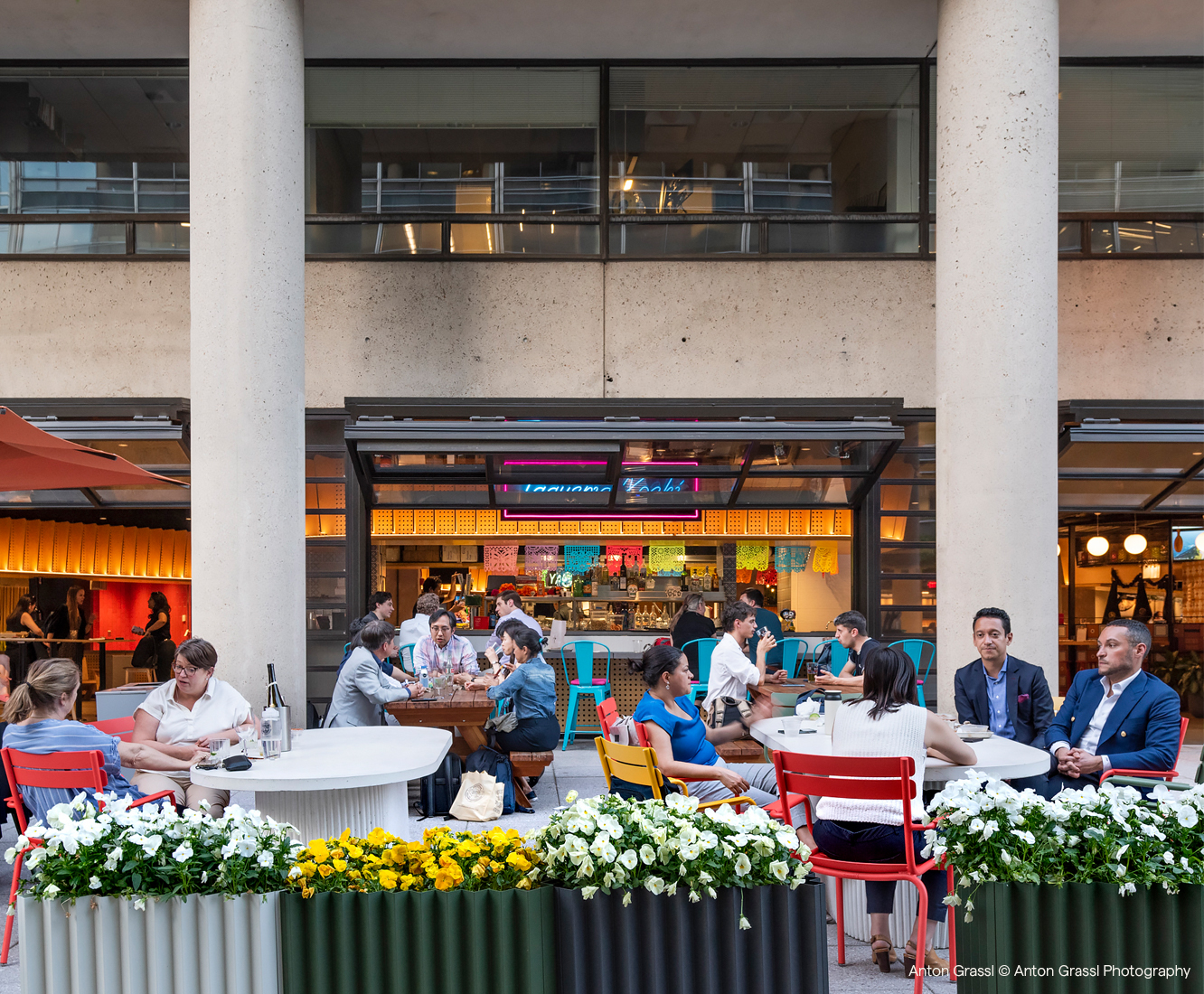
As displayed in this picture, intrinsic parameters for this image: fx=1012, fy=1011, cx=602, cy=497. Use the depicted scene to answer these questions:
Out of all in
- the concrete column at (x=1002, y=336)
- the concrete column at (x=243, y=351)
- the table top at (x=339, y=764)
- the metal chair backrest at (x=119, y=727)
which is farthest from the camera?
the concrete column at (x=1002, y=336)

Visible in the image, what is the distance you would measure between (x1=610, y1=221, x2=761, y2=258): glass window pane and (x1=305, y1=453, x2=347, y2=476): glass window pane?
10.8 ft

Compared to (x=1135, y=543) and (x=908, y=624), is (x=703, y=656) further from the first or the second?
(x=1135, y=543)

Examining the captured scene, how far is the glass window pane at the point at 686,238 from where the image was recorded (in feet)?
31.6

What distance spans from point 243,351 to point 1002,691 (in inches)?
210

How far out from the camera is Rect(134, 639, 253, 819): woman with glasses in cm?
520

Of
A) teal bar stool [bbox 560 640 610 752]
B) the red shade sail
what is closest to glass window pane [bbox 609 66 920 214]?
teal bar stool [bbox 560 640 610 752]

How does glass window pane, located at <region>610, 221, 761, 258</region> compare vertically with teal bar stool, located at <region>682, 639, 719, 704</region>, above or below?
above

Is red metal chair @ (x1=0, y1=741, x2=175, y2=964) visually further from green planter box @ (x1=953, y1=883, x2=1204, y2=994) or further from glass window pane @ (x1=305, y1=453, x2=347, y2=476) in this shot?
glass window pane @ (x1=305, y1=453, x2=347, y2=476)

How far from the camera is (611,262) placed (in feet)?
31.4

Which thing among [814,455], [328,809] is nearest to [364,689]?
[328,809]

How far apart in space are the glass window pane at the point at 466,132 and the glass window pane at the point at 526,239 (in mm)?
213

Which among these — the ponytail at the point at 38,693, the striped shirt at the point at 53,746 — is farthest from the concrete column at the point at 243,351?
the striped shirt at the point at 53,746

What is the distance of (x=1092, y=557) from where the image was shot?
41.5 feet

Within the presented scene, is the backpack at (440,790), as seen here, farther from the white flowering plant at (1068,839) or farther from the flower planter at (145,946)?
the white flowering plant at (1068,839)
